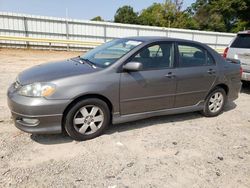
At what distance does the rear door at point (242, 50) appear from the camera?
6.75 meters

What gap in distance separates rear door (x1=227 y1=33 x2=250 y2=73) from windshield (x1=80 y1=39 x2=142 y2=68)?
163 inches

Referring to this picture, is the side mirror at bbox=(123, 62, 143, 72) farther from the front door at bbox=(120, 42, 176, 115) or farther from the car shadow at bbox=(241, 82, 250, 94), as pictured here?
the car shadow at bbox=(241, 82, 250, 94)

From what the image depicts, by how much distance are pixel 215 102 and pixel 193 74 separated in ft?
3.42

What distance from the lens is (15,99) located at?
3.31m

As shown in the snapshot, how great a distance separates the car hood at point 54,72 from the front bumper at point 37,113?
29 cm

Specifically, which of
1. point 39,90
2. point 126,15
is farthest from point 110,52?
point 126,15

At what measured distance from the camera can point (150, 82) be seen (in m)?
3.98

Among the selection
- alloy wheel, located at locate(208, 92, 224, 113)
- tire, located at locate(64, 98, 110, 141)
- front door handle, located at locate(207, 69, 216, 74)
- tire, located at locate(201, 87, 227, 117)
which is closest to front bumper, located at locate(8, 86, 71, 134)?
tire, located at locate(64, 98, 110, 141)

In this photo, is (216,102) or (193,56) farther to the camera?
(216,102)

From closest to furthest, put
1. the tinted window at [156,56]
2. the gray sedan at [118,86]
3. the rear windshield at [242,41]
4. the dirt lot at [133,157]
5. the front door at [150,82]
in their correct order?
the dirt lot at [133,157] < the gray sedan at [118,86] < the front door at [150,82] < the tinted window at [156,56] < the rear windshield at [242,41]

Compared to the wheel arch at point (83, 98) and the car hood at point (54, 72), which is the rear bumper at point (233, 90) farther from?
the car hood at point (54, 72)

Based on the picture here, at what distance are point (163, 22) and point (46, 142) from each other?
34243 millimetres

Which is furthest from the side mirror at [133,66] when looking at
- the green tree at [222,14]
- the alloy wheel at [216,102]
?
the green tree at [222,14]

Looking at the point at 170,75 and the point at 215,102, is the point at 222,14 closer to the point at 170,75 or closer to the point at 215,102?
the point at 215,102
